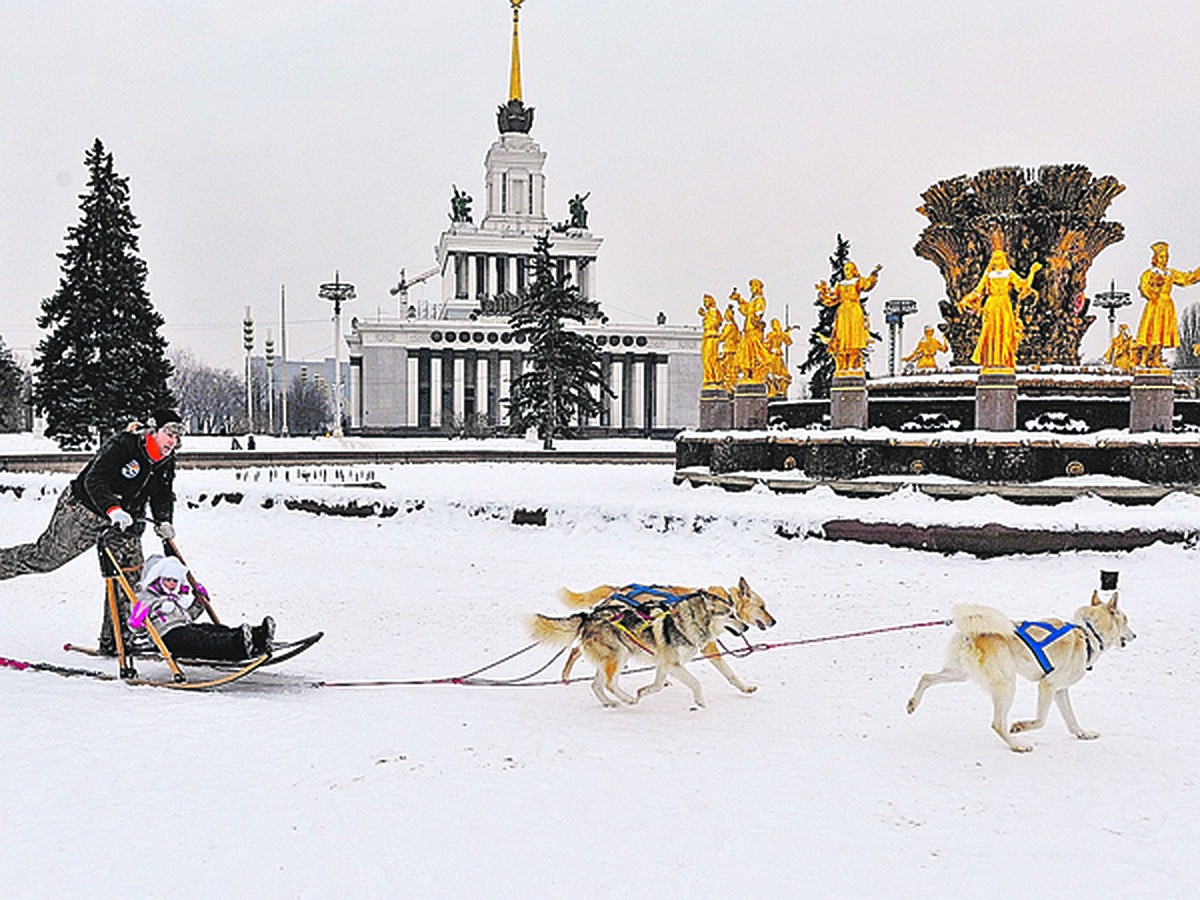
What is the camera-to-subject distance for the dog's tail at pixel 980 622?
5.48m

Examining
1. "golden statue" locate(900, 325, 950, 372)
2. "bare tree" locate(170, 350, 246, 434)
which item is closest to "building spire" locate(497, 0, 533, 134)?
"bare tree" locate(170, 350, 246, 434)

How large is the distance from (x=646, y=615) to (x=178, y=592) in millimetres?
3168

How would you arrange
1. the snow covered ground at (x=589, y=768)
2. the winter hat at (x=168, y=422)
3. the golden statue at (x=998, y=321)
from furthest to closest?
the golden statue at (x=998, y=321) < the winter hat at (x=168, y=422) < the snow covered ground at (x=589, y=768)

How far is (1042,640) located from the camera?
5.55m

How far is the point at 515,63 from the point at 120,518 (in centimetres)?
9221

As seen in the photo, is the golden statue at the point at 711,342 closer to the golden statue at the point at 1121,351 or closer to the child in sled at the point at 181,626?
the golden statue at the point at 1121,351

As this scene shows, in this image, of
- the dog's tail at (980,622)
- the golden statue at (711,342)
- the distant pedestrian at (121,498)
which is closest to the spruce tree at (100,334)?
the golden statue at (711,342)

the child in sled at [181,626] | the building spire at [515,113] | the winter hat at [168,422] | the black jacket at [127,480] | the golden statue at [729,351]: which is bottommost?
the child in sled at [181,626]

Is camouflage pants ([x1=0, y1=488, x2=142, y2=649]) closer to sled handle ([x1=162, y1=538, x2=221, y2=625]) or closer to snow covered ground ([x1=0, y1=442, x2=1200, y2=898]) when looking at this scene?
sled handle ([x1=162, y1=538, x2=221, y2=625])

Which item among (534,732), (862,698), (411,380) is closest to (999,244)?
(862,698)

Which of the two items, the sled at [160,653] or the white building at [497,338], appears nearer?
the sled at [160,653]

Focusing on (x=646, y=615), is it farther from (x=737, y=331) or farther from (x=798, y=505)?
(x=737, y=331)

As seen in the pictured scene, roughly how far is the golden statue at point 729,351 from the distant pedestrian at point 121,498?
12.7 meters

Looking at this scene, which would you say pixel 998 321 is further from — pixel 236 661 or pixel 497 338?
pixel 497 338
